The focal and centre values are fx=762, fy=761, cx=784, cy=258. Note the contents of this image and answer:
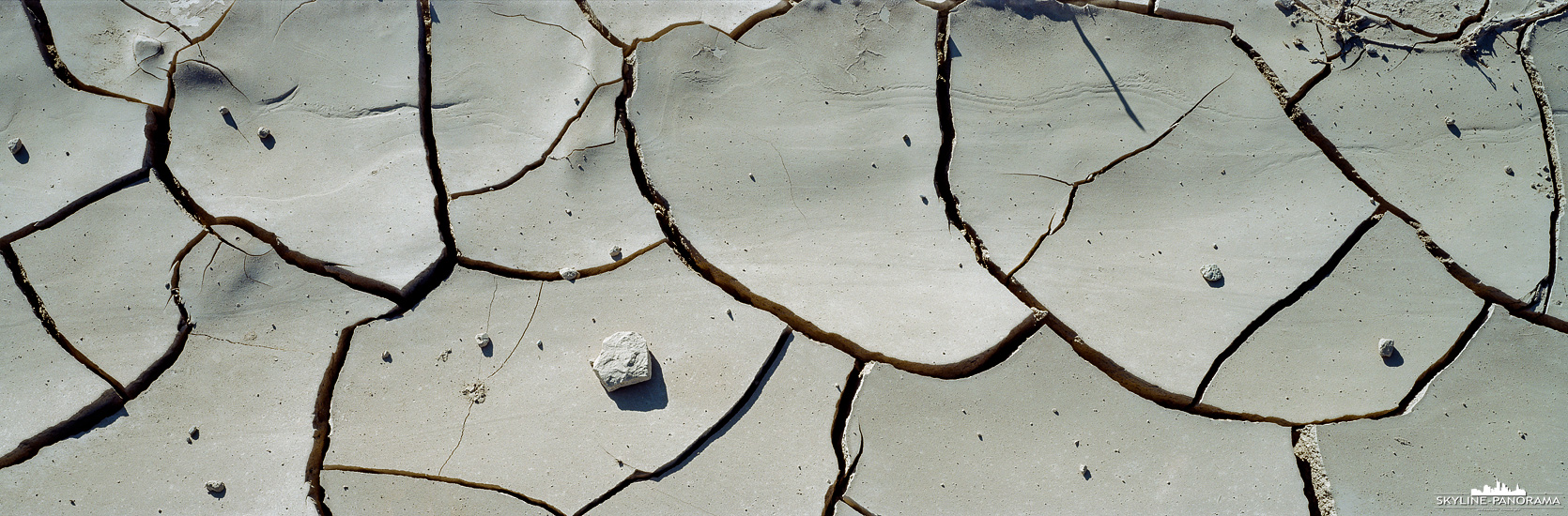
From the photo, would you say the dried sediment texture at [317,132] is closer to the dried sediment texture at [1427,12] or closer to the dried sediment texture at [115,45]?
the dried sediment texture at [115,45]

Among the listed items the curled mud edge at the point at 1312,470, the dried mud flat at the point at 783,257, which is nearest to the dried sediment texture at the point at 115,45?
the dried mud flat at the point at 783,257

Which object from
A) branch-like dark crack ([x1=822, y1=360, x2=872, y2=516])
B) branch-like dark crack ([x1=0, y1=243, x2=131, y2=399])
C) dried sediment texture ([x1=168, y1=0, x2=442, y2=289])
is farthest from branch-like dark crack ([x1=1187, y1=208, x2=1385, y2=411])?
branch-like dark crack ([x1=0, y1=243, x2=131, y2=399])

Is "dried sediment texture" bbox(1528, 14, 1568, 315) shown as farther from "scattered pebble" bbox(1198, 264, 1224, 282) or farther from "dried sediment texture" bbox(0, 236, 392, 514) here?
"dried sediment texture" bbox(0, 236, 392, 514)

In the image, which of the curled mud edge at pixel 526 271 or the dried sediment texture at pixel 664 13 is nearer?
the curled mud edge at pixel 526 271

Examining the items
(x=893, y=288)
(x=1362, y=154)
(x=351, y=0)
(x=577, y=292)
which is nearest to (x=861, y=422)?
(x=893, y=288)

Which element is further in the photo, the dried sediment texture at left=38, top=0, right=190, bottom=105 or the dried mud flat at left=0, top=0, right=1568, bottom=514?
the dried sediment texture at left=38, top=0, right=190, bottom=105
